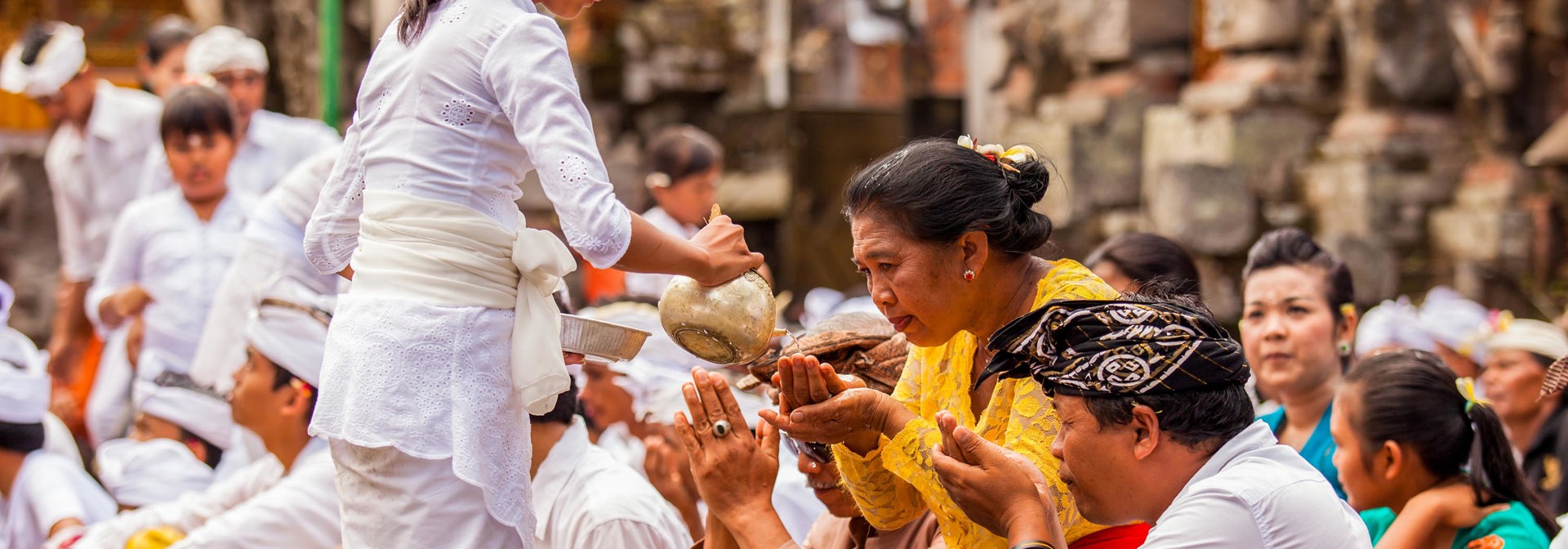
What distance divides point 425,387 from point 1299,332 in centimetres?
240

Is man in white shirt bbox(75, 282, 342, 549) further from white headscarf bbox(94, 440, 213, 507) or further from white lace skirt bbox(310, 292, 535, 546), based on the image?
white lace skirt bbox(310, 292, 535, 546)

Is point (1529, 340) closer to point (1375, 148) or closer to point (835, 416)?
point (1375, 148)

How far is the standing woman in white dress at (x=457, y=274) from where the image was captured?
8.64 ft

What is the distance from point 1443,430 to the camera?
3465 millimetres

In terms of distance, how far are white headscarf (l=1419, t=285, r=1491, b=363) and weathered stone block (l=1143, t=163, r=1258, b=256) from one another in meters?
2.53

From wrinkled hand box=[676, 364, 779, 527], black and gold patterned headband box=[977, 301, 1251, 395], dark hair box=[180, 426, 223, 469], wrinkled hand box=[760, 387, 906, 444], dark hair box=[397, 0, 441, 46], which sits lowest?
dark hair box=[180, 426, 223, 469]

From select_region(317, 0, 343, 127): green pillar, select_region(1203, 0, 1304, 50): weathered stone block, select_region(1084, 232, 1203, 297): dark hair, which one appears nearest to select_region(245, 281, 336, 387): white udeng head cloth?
select_region(1084, 232, 1203, 297): dark hair

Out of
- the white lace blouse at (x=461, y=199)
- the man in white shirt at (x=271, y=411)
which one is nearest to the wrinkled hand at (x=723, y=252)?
the white lace blouse at (x=461, y=199)

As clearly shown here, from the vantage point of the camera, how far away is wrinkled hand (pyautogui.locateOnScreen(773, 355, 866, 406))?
2654 mm

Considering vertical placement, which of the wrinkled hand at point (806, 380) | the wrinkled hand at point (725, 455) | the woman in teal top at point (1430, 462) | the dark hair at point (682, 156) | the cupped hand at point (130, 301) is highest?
the wrinkled hand at point (806, 380)

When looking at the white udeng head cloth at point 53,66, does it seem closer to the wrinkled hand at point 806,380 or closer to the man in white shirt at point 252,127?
the man in white shirt at point 252,127

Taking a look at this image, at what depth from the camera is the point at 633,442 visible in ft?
16.8

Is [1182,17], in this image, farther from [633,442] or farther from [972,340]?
[972,340]

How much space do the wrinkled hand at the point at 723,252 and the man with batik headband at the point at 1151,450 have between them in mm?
524
